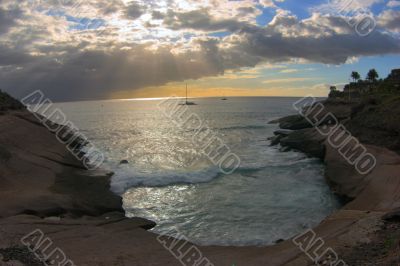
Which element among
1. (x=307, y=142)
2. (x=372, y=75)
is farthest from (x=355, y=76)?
(x=307, y=142)

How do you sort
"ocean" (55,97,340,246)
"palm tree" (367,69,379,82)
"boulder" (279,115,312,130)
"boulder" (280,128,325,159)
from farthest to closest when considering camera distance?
"palm tree" (367,69,379,82) < "boulder" (279,115,312,130) < "boulder" (280,128,325,159) < "ocean" (55,97,340,246)

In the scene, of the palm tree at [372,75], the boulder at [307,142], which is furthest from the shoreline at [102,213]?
the palm tree at [372,75]

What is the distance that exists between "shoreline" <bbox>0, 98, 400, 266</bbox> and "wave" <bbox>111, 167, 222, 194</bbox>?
5.15 ft

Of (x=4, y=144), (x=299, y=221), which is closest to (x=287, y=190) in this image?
(x=299, y=221)

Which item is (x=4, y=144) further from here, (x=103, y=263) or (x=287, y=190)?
(x=287, y=190)

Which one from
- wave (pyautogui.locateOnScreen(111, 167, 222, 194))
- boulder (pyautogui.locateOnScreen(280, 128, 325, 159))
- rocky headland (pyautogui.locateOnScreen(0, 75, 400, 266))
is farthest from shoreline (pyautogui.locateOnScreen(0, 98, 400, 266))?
boulder (pyautogui.locateOnScreen(280, 128, 325, 159))

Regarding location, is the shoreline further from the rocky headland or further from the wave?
the wave

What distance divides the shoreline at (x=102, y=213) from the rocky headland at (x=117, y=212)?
0.04 m

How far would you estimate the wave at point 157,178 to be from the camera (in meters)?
30.0

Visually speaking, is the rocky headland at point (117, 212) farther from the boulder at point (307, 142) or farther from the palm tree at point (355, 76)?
the palm tree at point (355, 76)

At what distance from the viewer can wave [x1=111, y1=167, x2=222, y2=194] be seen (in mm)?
30017

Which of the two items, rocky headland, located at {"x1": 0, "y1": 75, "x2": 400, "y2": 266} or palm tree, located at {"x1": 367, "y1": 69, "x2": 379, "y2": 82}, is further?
palm tree, located at {"x1": 367, "y1": 69, "x2": 379, "y2": 82}

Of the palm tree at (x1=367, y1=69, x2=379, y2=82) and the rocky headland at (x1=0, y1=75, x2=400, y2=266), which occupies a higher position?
the palm tree at (x1=367, y1=69, x2=379, y2=82)

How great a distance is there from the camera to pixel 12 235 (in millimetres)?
13984
